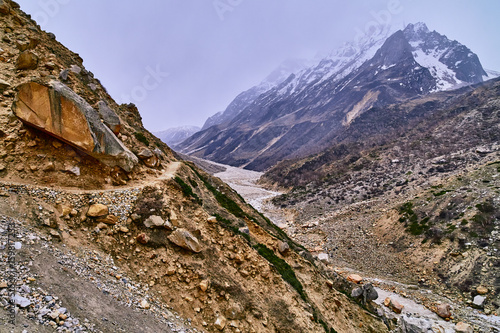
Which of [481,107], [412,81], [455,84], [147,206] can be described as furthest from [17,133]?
[455,84]

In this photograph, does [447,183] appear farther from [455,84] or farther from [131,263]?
[455,84]

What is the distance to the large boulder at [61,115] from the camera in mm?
10648

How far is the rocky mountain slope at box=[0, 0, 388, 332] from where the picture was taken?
6.90 m

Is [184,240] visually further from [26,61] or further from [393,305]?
[393,305]

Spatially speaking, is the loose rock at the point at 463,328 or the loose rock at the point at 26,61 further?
the loose rock at the point at 463,328

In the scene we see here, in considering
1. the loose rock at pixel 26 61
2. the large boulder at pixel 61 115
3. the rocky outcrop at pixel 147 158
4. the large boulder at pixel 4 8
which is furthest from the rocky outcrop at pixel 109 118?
the large boulder at pixel 4 8

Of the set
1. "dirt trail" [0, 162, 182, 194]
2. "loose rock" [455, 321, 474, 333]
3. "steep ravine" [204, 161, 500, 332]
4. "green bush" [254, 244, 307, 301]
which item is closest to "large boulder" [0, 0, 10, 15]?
"dirt trail" [0, 162, 182, 194]

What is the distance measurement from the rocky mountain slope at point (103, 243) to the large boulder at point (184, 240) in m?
0.05

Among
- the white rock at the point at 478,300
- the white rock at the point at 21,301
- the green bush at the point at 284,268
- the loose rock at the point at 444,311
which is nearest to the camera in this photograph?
the white rock at the point at 21,301

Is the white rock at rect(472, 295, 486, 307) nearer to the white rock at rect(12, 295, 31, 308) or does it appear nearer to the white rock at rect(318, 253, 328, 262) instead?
the white rock at rect(318, 253, 328, 262)

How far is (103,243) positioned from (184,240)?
11.1 ft

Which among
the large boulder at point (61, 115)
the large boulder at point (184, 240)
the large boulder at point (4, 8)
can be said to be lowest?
the large boulder at point (184, 240)

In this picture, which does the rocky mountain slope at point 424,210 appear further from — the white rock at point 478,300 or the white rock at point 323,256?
the white rock at point 323,256

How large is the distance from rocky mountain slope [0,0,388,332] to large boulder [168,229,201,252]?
5 cm
